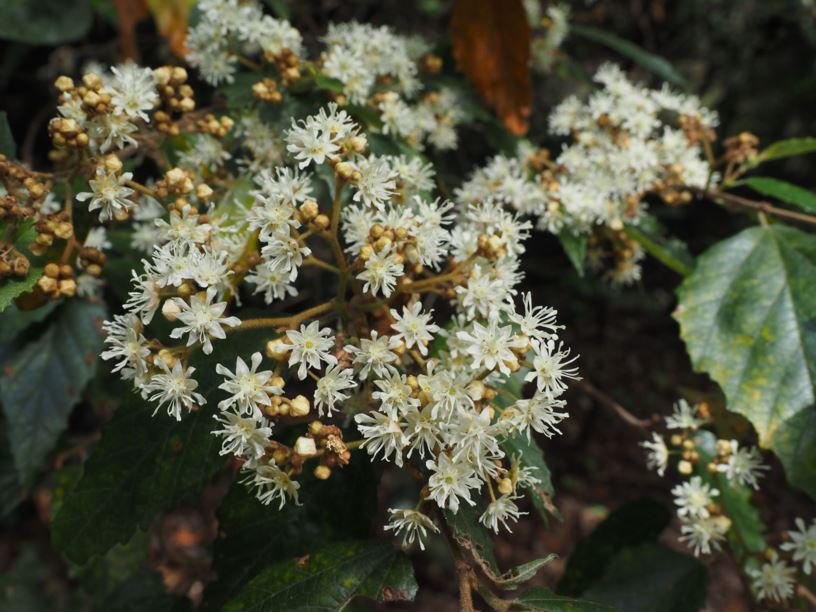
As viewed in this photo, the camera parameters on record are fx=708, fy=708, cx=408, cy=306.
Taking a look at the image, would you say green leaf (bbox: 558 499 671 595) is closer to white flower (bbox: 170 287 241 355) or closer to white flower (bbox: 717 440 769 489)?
white flower (bbox: 717 440 769 489)

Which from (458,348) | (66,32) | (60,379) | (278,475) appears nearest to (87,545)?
(278,475)

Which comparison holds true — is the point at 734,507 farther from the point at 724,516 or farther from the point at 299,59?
the point at 299,59

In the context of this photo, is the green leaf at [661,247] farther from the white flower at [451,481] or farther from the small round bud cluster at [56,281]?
the small round bud cluster at [56,281]

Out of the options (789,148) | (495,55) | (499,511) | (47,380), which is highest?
(789,148)


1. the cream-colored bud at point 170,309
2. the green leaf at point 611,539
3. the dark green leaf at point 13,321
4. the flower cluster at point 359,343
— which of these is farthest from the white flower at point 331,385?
the green leaf at point 611,539

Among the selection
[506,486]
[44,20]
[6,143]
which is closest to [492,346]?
[506,486]
